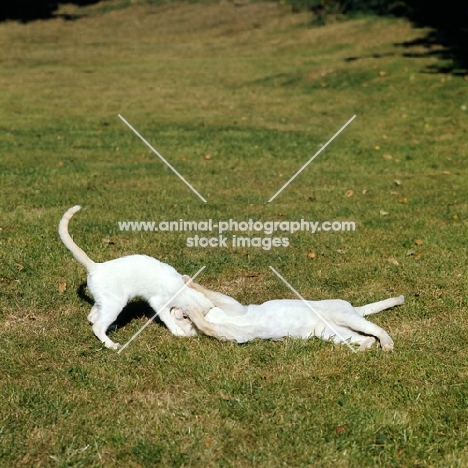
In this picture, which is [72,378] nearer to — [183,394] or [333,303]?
[183,394]

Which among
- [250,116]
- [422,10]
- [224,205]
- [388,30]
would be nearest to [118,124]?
[250,116]

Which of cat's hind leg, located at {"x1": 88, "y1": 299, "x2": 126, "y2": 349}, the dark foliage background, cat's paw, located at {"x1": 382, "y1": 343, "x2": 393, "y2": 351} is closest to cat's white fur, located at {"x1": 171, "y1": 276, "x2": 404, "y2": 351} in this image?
cat's paw, located at {"x1": 382, "y1": 343, "x2": 393, "y2": 351}

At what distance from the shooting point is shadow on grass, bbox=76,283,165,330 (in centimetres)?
478

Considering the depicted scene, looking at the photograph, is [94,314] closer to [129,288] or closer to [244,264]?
[129,288]

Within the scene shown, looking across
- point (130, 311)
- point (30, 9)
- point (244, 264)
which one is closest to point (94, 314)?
point (130, 311)

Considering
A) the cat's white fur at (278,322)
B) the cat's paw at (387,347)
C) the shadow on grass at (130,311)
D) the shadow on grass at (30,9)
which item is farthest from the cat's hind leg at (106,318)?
the shadow on grass at (30,9)

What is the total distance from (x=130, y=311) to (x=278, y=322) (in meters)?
1.28

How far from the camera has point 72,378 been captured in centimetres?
400

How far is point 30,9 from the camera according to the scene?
1210 inches

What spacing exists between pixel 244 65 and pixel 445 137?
399 inches

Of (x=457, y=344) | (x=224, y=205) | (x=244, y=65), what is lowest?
(x=244, y=65)

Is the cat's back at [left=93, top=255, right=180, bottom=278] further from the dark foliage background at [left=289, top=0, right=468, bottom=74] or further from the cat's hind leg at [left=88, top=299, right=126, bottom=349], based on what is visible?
the dark foliage background at [left=289, top=0, right=468, bottom=74]

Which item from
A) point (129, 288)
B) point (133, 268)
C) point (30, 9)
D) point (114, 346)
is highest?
point (133, 268)

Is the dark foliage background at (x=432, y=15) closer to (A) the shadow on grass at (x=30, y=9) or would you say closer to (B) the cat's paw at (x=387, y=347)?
(A) the shadow on grass at (x=30, y=9)
